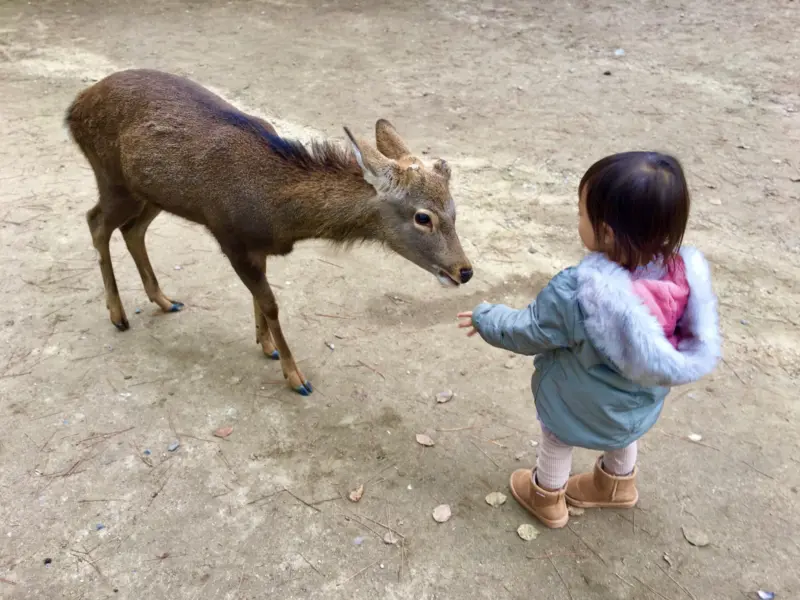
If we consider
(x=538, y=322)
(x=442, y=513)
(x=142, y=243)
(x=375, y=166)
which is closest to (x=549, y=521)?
(x=442, y=513)

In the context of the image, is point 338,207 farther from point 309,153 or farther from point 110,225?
point 110,225

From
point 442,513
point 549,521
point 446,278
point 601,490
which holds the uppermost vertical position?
point 446,278

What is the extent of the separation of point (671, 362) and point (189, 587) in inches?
94.1

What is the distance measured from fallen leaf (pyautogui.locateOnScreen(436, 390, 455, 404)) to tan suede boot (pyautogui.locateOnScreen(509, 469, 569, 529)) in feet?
2.81

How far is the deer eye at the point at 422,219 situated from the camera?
3.29 metres

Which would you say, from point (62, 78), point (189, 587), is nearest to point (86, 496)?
point (189, 587)


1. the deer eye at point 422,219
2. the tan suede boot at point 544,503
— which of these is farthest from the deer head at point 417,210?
the tan suede boot at point 544,503

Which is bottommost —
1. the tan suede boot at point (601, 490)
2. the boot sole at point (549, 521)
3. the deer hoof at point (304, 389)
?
the deer hoof at point (304, 389)

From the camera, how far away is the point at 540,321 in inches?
97.3

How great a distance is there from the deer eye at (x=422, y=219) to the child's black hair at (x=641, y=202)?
1.16 metres

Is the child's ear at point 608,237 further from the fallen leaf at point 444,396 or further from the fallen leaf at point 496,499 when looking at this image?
the fallen leaf at point 444,396

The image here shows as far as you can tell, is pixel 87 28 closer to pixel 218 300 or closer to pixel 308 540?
pixel 218 300

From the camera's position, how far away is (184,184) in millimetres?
3703

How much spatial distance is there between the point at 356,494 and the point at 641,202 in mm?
2156
